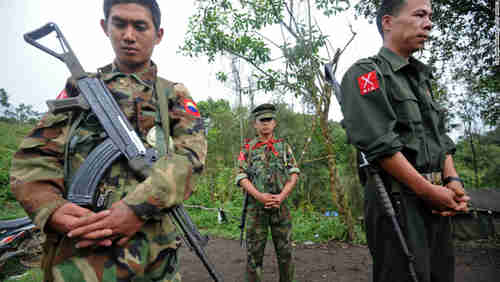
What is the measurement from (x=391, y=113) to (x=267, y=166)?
2101 millimetres

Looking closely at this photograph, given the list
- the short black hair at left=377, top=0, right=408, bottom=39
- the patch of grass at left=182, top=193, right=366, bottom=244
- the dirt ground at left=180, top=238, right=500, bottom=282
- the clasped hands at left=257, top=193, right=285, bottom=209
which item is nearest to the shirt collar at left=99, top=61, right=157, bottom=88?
the short black hair at left=377, top=0, right=408, bottom=39

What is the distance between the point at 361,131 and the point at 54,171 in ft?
5.23

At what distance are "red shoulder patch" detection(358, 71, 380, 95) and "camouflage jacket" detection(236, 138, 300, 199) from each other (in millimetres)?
1969

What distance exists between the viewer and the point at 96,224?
1.08m

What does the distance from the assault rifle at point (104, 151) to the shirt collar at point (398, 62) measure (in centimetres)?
150

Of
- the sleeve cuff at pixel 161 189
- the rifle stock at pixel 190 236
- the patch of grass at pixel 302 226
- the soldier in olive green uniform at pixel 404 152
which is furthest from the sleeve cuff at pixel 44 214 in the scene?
the patch of grass at pixel 302 226

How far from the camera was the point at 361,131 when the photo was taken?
1.45 m

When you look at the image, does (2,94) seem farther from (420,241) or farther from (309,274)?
(420,241)

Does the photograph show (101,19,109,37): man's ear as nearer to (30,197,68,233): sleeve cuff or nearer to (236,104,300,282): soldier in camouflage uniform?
(30,197,68,233): sleeve cuff

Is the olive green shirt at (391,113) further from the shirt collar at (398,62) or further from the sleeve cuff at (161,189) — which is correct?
the sleeve cuff at (161,189)

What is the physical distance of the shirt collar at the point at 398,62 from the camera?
5.23 ft

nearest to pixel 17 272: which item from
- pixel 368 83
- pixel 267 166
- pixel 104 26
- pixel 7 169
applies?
pixel 267 166

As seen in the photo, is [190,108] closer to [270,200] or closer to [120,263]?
[120,263]

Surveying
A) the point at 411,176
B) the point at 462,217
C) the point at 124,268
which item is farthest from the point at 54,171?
the point at 462,217
